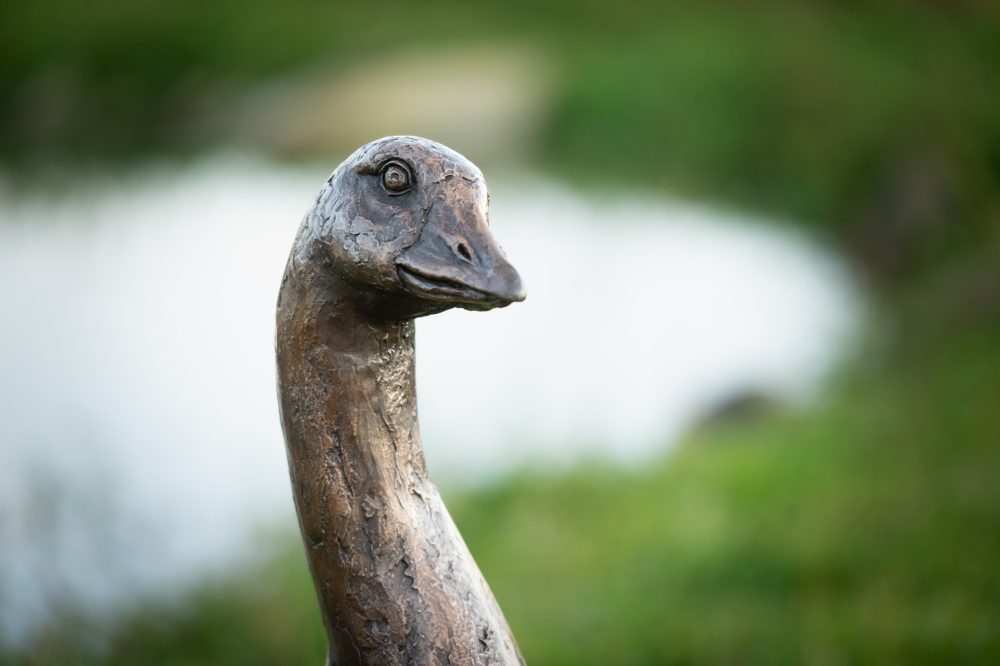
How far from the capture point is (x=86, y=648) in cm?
188

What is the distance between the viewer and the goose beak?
2.46 ft

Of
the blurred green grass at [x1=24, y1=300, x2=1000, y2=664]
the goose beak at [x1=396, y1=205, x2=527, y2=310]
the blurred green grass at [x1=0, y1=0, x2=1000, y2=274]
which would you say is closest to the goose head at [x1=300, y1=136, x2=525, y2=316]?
the goose beak at [x1=396, y1=205, x2=527, y2=310]

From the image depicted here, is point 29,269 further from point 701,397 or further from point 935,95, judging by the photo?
point 935,95

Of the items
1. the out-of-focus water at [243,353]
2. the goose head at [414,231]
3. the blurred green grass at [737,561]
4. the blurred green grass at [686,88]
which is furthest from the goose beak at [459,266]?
the blurred green grass at [686,88]

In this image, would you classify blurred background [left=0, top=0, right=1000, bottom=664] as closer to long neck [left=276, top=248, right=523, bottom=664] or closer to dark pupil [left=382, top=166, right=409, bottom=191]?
long neck [left=276, top=248, right=523, bottom=664]

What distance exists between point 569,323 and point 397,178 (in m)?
3.20

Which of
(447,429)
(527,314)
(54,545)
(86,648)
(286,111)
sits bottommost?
(86,648)

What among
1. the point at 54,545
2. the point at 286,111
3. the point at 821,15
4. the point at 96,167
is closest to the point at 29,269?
the point at 96,167

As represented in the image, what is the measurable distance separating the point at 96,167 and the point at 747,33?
14.6ft

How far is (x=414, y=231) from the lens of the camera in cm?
78

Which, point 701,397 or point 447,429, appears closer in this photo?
point 447,429

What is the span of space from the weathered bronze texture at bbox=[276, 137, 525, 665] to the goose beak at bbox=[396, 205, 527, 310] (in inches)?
0.6

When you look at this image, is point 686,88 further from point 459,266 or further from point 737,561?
point 459,266

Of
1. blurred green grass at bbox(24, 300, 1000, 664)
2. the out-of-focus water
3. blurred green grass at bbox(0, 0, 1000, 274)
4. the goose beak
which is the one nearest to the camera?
the goose beak
